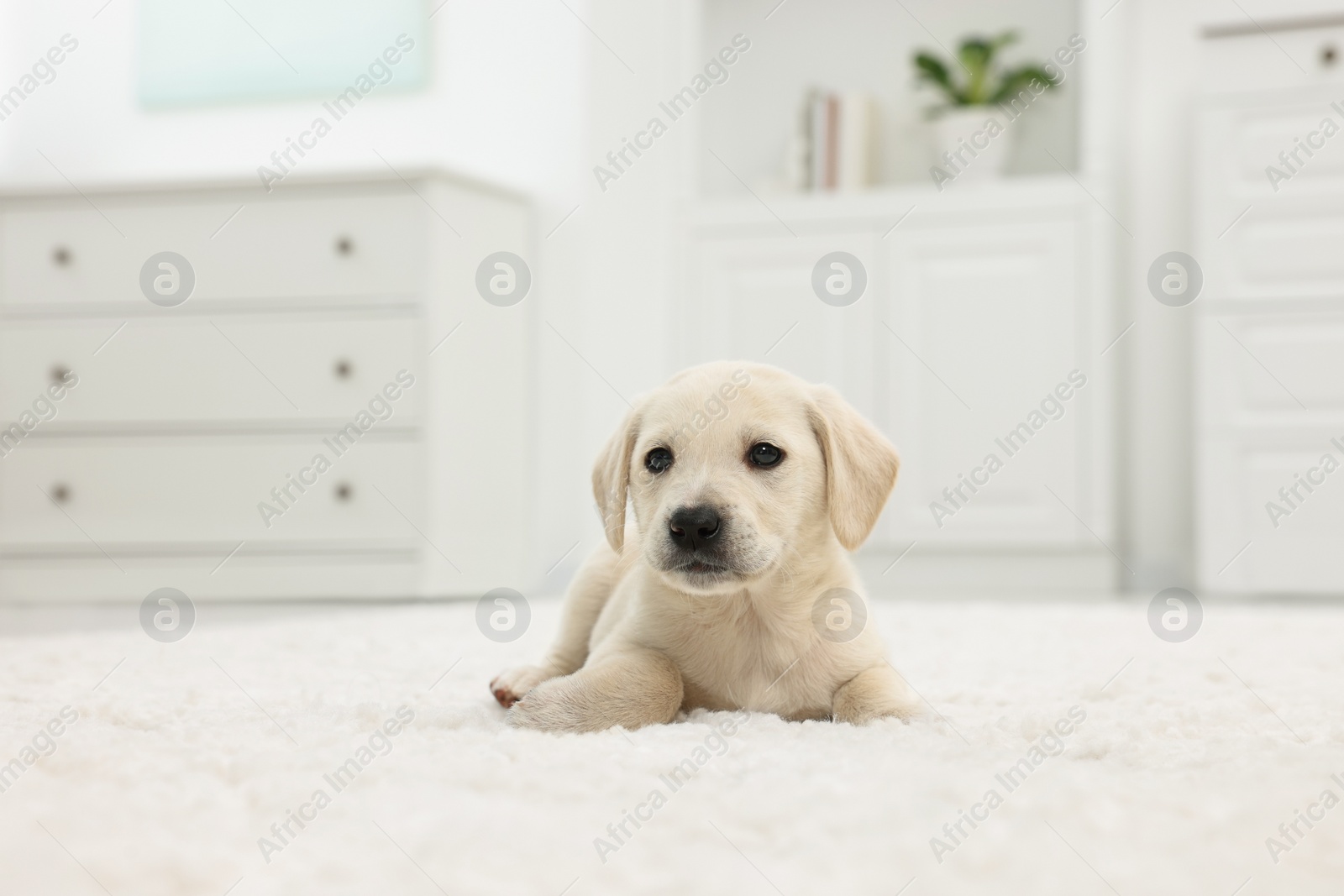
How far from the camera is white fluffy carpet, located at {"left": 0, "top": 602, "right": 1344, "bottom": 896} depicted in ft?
2.60

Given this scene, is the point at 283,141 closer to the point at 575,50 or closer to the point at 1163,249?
the point at 575,50

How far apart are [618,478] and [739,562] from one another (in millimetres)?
288

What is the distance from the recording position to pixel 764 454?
1.45 metres

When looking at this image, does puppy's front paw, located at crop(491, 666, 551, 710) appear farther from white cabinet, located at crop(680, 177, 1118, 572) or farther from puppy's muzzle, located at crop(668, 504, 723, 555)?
white cabinet, located at crop(680, 177, 1118, 572)

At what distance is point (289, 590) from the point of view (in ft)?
11.4

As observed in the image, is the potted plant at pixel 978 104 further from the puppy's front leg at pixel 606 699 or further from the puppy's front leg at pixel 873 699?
the puppy's front leg at pixel 606 699

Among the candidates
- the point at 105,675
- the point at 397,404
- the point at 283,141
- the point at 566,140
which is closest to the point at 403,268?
the point at 397,404

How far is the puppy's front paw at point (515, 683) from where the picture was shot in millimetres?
1569

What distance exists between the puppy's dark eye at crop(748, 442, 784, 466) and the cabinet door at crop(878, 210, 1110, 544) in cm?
284

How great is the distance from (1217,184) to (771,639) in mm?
3213

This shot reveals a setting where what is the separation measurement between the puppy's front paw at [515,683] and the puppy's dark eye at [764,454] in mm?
512

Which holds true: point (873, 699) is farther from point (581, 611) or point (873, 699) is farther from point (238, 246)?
point (238, 246)

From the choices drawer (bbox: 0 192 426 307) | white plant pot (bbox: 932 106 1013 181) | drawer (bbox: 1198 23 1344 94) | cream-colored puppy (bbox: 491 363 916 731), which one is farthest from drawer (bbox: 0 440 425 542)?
drawer (bbox: 1198 23 1344 94)

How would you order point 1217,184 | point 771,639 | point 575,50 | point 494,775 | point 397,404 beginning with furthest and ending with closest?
point 575,50 < point 1217,184 < point 397,404 < point 771,639 < point 494,775
